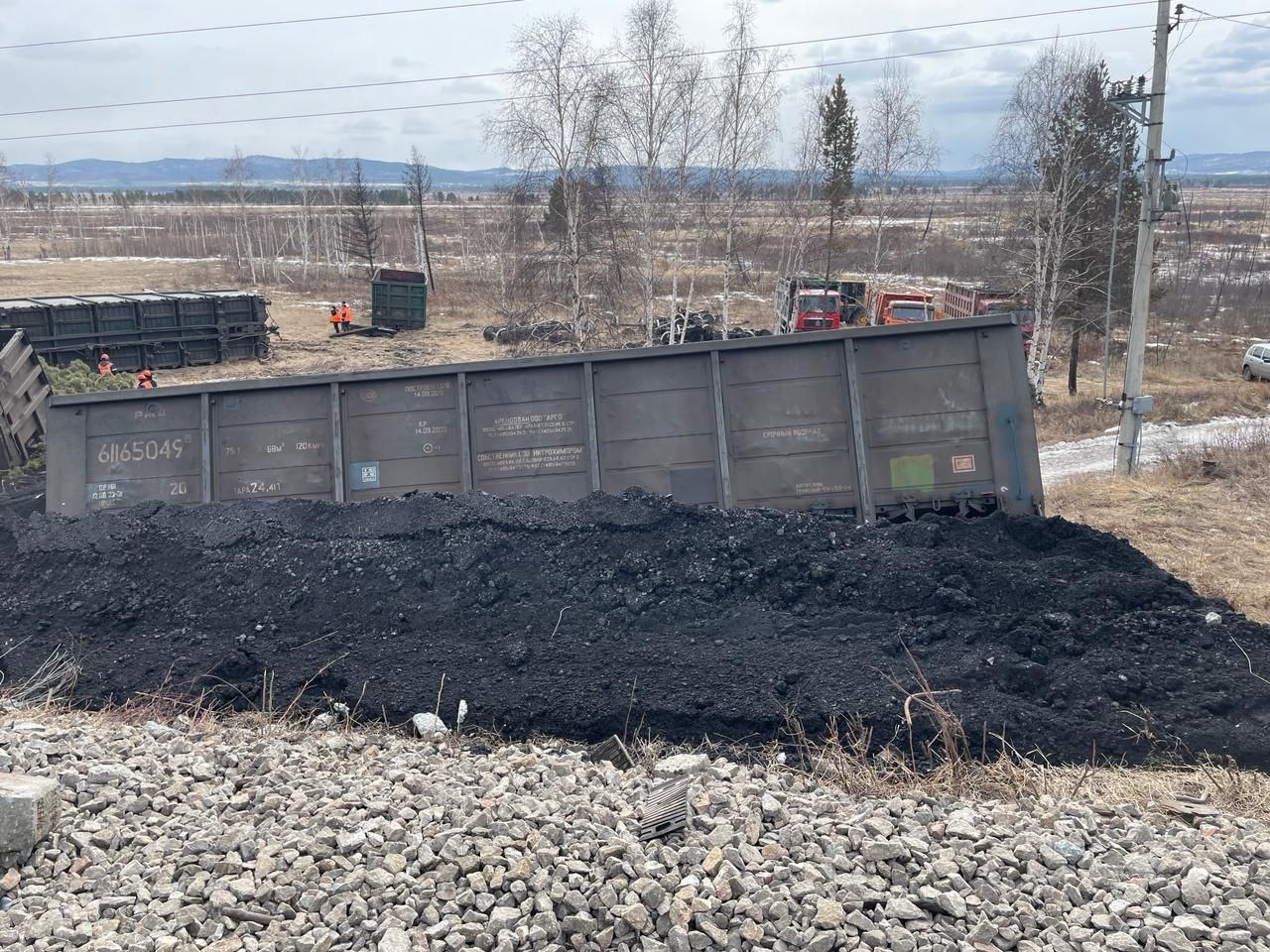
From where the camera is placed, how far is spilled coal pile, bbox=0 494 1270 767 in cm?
584

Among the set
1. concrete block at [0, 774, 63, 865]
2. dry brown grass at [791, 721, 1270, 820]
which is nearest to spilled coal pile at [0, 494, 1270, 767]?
dry brown grass at [791, 721, 1270, 820]

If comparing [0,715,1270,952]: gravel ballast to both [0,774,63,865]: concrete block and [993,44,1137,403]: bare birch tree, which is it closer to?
[0,774,63,865]: concrete block

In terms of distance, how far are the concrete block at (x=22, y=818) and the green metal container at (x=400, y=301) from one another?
109 feet

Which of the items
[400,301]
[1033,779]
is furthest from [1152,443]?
[400,301]

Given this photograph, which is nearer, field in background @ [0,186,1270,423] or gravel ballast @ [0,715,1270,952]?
gravel ballast @ [0,715,1270,952]

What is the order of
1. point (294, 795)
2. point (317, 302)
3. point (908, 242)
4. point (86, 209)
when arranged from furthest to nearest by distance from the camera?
point (86, 209), point (908, 242), point (317, 302), point (294, 795)

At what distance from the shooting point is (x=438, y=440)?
8758 millimetres

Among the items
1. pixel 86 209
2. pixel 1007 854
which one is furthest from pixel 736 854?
pixel 86 209

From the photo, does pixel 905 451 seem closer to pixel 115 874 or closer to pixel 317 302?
pixel 115 874

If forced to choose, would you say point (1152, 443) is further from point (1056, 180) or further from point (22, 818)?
point (22, 818)

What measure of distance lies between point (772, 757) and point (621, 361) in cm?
424

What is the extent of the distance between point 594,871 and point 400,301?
34.6 m

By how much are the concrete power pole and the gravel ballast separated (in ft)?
35.8

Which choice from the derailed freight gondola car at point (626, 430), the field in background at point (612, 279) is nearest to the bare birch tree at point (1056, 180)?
the field in background at point (612, 279)
